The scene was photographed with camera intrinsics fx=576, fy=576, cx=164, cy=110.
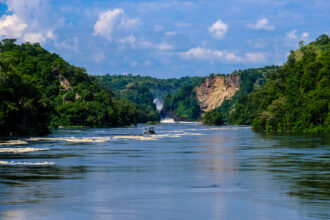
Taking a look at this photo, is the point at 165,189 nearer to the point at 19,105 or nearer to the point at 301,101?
the point at 19,105

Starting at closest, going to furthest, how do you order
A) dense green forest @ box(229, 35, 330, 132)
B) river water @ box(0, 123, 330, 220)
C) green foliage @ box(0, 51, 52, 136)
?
river water @ box(0, 123, 330, 220) → green foliage @ box(0, 51, 52, 136) → dense green forest @ box(229, 35, 330, 132)

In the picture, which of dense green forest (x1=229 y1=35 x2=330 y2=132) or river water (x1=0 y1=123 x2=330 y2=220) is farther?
dense green forest (x1=229 y1=35 x2=330 y2=132)

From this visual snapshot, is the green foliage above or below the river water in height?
above

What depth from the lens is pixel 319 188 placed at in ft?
93.2

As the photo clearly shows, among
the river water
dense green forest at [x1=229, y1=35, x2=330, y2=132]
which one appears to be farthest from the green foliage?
the river water

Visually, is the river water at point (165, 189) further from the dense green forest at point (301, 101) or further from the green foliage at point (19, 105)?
the dense green forest at point (301, 101)

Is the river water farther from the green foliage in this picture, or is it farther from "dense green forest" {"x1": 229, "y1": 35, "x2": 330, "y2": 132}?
"dense green forest" {"x1": 229, "y1": 35, "x2": 330, "y2": 132}

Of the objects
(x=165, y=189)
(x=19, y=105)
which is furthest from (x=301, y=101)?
(x=165, y=189)

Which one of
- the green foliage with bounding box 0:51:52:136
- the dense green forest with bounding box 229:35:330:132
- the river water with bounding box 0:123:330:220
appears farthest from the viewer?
the dense green forest with bounding box 229:35:330:132

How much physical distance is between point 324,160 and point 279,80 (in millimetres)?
108300

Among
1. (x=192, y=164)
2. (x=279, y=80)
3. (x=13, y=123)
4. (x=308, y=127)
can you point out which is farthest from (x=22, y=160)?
(x=279, y=80)

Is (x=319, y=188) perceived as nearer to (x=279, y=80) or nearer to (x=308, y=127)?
(x=308, y=127)

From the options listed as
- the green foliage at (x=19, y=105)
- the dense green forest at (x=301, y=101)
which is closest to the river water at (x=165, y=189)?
the green foliage at (x=19, y=105)

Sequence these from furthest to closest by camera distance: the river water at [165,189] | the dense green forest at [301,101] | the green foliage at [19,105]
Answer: the dense green forest at [301,101], the green foliage at [19,105], the river water at [165,189]
